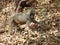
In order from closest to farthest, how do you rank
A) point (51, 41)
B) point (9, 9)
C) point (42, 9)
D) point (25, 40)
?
point (51, 41) → point (25, 40) → point (42, 9) → point (9, 9)

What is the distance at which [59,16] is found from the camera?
10.3m

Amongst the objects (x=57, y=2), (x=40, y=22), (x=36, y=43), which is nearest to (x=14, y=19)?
(x=40, y=22)

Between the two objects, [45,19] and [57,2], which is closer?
[45,19]

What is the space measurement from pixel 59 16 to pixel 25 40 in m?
2.24

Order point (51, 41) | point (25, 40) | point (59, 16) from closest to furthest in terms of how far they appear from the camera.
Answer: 1. point (51, 41)
2. point (25, 40)
3. point (59, 16)

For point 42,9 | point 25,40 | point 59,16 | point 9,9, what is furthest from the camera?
point 9,9

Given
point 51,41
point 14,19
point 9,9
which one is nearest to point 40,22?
point 14,19

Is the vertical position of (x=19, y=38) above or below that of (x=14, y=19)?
below

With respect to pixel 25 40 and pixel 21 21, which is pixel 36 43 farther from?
pixel 21 21

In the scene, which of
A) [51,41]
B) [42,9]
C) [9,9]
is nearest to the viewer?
[51,41]

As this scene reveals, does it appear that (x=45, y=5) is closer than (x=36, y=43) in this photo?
No

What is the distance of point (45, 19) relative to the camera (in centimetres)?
1004

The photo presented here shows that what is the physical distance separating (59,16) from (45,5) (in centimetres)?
135

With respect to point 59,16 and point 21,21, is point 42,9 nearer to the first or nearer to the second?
point 59,16
